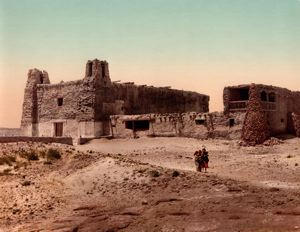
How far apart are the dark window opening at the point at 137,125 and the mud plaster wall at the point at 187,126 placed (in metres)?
0.37

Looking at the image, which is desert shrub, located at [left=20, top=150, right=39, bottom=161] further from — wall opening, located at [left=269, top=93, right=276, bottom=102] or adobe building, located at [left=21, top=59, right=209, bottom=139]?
wall opening, located at [left=269, top=93, right=276, bottom=102]

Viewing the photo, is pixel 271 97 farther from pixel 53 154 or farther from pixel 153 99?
pixel 53 154

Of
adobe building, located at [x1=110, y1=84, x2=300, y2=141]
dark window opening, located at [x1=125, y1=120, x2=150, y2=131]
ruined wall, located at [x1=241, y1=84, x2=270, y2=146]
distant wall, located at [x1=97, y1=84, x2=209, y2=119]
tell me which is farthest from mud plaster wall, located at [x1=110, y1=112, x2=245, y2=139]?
distant wall, located at [x1=97, y1=84, x2=209, y2=119]

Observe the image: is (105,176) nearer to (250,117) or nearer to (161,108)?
(250,117)

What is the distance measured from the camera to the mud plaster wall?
35.5 meters

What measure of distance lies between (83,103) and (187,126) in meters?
9.37

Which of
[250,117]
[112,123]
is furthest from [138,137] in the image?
[250,117]

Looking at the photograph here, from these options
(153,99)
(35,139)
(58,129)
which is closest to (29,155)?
(35,139)

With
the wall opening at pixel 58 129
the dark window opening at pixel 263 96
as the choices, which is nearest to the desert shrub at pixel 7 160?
the wall opening at pixel 58 129

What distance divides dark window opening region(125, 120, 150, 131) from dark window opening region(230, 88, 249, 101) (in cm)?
741

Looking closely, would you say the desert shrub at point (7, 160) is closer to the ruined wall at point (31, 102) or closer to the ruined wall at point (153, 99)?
the ruined wall at point (153, 99)

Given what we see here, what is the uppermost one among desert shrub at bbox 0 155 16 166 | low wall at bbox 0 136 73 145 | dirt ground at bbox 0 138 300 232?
low wall at bbox 0 136 73 145

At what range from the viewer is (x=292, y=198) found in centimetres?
1748

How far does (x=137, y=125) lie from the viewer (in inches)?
1603
